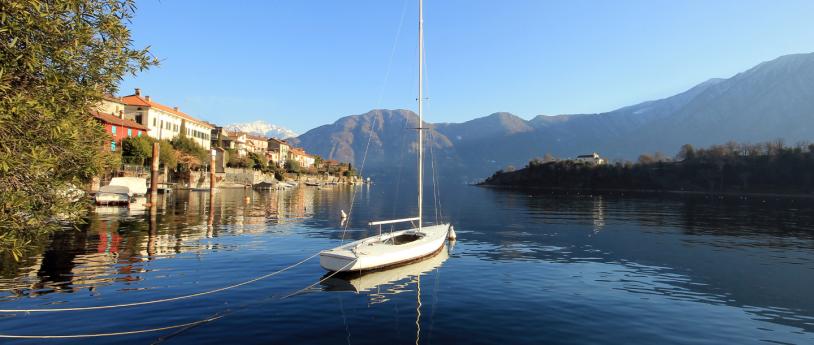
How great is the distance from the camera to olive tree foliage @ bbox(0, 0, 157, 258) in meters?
10.5

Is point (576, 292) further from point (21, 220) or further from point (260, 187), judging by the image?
point (260, 187)

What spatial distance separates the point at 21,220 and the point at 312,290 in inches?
463

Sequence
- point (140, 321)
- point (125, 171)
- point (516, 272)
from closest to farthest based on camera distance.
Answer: point (140, 321) → point (516, 272) → point (125, 171)

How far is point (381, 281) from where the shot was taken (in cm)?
2344

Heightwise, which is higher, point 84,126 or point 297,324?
point 84,126

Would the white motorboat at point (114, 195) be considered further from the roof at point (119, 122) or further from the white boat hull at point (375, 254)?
the white boat hull at point (375, 254)

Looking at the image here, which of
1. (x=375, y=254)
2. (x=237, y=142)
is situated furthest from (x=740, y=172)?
(x=375, y=254)

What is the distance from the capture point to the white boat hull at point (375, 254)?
2323 centimetres

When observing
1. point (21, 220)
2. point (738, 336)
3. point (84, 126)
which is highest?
point (84, 126)

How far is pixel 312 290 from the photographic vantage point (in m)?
21.4

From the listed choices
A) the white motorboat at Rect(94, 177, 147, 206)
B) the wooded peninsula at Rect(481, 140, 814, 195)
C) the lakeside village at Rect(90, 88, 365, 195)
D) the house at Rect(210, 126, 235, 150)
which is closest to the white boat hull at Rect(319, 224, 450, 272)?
the white motorboat at Rect(94, 177, 147, 206)

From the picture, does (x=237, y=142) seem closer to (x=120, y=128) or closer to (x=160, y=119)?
(x=160, y=119)

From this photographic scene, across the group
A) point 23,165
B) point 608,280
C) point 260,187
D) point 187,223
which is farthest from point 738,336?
point 260,187

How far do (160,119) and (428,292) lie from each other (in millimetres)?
123645
